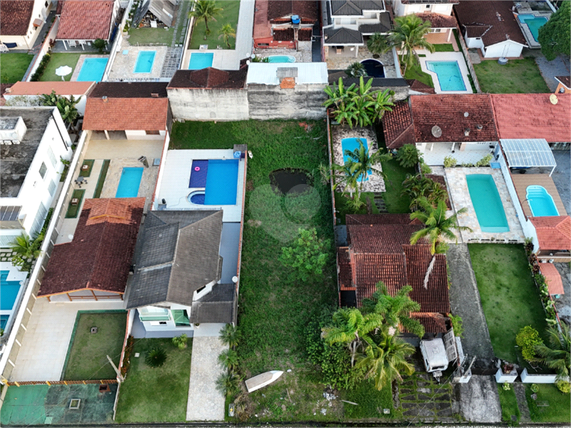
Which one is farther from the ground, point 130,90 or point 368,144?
point 130,90

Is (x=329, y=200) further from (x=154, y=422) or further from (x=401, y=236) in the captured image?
(x=154, y=422)

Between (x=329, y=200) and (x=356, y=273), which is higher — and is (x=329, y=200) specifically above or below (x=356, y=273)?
above

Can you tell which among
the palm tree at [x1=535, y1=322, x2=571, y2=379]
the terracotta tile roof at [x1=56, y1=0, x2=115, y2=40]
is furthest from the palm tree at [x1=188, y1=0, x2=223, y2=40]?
the palm tree at [x1=535, y1=322, x2=571, y2=379]

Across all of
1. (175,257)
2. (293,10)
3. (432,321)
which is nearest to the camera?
(432,321)

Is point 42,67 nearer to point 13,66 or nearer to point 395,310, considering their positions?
point 13,66

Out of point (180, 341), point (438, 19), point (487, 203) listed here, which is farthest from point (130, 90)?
point (487, 203)

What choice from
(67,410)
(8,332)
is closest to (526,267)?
(67,410)
